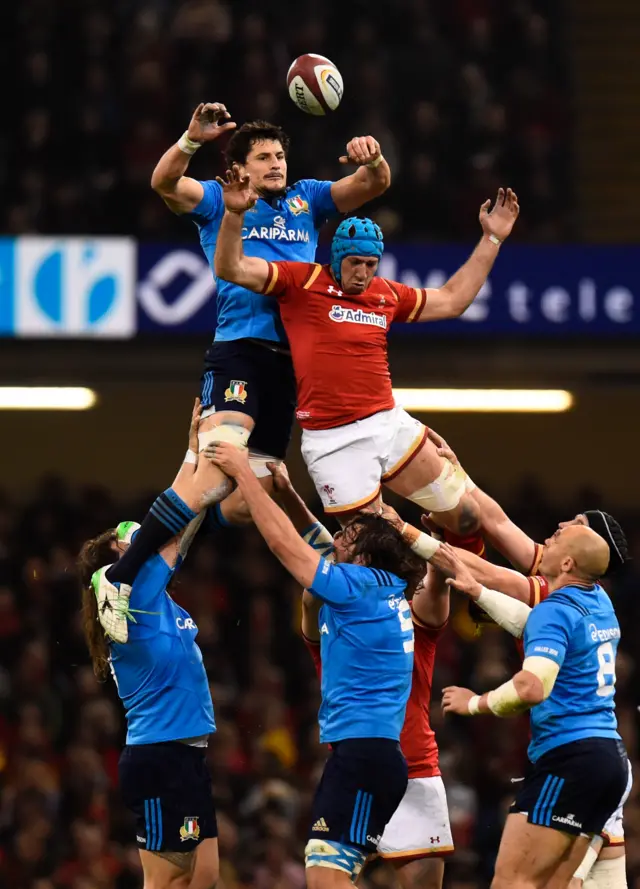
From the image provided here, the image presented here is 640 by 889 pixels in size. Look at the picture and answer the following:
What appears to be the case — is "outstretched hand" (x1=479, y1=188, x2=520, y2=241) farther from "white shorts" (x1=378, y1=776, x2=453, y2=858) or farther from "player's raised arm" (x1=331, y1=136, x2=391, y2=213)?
"white shorts" (x1=378, y1=776, x2=453, y2=858)

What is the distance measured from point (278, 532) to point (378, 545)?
465mm

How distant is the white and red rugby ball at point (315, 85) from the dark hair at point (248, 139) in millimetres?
209

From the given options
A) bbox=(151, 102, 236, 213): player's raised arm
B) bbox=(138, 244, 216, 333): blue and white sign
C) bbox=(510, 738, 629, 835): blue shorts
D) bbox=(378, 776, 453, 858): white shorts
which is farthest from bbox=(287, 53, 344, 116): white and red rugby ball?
bbox=(138, 244, 216, 333): blue and white sign

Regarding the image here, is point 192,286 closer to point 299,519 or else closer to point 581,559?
point 299,519

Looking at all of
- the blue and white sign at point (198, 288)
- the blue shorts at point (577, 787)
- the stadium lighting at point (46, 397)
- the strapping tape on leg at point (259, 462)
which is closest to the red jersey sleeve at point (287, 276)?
the strapping tape on leg at point (259, 462)

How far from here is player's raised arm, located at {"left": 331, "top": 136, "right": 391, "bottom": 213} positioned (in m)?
7.99

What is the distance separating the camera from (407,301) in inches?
330

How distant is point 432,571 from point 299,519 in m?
0.73

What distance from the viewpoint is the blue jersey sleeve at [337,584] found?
23.9 ft

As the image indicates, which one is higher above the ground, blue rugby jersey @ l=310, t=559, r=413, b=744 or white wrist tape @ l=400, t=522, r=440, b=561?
white wrist tape @ l=400, t=522, r=440, b=561

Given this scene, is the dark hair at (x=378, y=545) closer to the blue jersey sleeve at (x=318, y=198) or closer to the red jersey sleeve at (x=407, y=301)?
the red jersey sleeve at (x=407, y=301)

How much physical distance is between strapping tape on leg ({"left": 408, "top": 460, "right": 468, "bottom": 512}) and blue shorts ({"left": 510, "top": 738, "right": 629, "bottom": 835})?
1382mm

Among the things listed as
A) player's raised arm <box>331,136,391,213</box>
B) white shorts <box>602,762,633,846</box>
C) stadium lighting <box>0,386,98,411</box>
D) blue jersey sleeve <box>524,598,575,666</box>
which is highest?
player's raised arm <box>331,136,391,213</box>

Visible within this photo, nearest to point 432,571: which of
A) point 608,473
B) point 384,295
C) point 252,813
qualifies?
point 384,295
